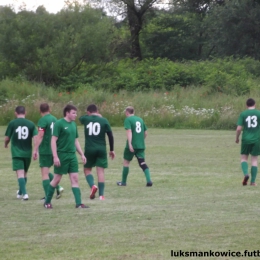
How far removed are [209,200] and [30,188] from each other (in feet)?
13.6

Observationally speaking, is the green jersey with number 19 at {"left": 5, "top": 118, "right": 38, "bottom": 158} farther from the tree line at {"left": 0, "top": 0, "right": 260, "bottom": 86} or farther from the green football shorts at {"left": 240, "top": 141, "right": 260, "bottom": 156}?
the tree line at {"left": 0, "top": 0, "right": 260, "bottom": 86}

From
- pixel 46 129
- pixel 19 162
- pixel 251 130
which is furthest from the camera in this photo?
pixel 251 130

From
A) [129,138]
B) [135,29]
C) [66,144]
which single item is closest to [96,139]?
[66,144]

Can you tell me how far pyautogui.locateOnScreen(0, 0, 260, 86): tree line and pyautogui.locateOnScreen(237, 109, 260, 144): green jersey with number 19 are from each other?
115ft

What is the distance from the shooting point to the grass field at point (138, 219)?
25.4ft

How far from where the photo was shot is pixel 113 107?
38.0 meters

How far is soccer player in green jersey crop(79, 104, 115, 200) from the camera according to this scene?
464 inches

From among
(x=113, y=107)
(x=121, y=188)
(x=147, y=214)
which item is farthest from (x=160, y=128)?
(x=147, y=214)

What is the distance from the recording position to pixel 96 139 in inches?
467

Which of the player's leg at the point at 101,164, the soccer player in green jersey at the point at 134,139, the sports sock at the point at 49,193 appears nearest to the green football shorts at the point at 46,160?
the player's leg at the point at 101,164

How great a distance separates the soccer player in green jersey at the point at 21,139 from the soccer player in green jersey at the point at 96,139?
3.30 feet

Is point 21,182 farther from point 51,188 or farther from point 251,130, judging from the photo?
point 251,130

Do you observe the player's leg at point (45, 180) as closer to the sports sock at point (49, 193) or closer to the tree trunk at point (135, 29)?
the sports sock at point (49, 193)

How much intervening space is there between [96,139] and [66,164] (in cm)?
139
